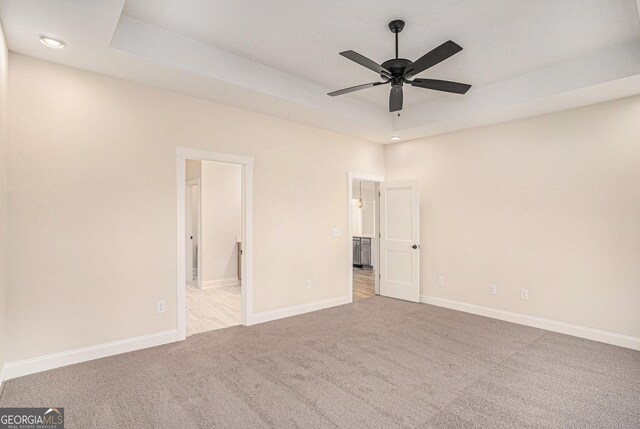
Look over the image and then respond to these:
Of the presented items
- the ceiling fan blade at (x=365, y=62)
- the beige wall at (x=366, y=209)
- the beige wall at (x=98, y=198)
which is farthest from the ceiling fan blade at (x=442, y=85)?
the beige wall at (x=366, y=209)

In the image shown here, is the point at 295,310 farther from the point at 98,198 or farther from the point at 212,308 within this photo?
the point at 98,198

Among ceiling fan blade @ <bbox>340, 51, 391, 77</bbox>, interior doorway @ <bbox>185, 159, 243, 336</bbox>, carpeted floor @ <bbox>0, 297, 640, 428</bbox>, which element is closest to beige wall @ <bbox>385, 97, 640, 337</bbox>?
carpeted floor @ <bbox>0, 297, 640, 428</bbox>

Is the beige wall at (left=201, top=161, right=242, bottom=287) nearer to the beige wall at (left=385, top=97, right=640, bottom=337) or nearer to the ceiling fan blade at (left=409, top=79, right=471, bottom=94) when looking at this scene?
the beige wall at (left=385, top=97, right=640, bottom=337)

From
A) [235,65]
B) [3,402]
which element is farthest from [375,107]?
[3,402]

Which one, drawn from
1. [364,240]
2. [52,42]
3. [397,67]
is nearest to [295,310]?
[397,67]

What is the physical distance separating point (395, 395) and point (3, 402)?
283 centimetres

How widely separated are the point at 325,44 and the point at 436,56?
44.2 inches

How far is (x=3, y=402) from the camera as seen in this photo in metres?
2.46

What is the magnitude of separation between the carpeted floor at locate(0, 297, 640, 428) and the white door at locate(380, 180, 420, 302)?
1.61m

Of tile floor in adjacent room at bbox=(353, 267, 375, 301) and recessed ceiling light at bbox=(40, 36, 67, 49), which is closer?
recessed ceiling light at bbox=(40, 36, 67, 49)

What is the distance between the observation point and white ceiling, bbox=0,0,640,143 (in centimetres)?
266

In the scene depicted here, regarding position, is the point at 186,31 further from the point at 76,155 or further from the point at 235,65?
the point at 76,155

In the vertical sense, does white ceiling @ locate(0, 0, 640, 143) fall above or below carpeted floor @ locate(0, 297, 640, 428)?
above

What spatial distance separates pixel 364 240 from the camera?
345 inches
